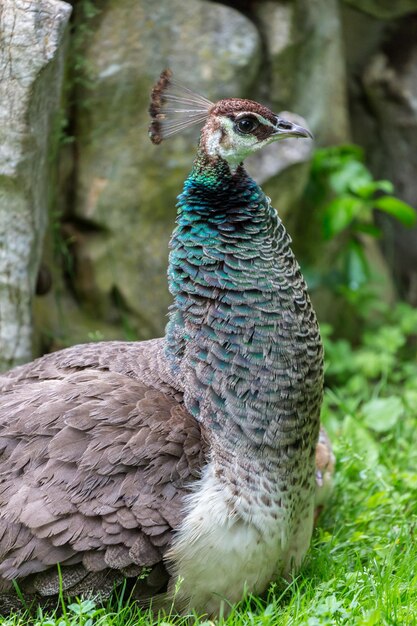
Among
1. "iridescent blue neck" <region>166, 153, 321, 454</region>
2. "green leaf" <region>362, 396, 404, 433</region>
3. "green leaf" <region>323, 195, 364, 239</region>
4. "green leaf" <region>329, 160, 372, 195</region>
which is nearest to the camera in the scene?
"iridescent blue neck" <region>166, 153, 321, 454</region>

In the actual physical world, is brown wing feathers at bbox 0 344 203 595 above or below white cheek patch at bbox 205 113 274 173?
below

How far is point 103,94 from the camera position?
4.76m

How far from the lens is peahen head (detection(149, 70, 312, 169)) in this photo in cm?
314

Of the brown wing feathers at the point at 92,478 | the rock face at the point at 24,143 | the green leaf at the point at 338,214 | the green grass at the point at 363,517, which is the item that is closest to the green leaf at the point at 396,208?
the green leaf at the point at 338,214

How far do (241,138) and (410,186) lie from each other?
11.1 ft

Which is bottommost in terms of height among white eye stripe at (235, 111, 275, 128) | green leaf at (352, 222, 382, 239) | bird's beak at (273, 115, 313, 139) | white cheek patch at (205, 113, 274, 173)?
green leaf at (352, 222, 382, 239)

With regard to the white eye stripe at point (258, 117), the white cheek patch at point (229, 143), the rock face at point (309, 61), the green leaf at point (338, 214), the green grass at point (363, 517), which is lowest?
the green grass at point (363, 517)

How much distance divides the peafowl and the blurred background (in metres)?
0.90

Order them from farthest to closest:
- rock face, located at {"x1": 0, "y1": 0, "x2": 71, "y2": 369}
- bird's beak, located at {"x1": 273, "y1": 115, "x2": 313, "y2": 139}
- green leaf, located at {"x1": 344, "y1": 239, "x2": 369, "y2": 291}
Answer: green leaf, located at {"x1": 344, "y1": 239, "x2": 369, "y2": 291}
rock face, located at {"x1": 0, "y1": 0, "x2": 71, "y2": 369}
bird's beak, located at {"x1": 273, "y1": 115, "x2": 313, "y2": 139}

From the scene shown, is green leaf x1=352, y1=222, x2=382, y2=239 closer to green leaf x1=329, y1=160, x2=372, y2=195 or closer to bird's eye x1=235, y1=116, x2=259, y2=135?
green leaf x1=329, y1=160, x2=372, y2=195

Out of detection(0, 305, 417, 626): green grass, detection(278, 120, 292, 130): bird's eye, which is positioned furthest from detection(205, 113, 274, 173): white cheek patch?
detection(0, 305, 417, 626): green grass

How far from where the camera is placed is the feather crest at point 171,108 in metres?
3.31

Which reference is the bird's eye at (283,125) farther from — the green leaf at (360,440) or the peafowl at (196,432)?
the green leaf at (360,440)

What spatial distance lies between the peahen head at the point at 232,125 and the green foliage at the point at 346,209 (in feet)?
6.88
